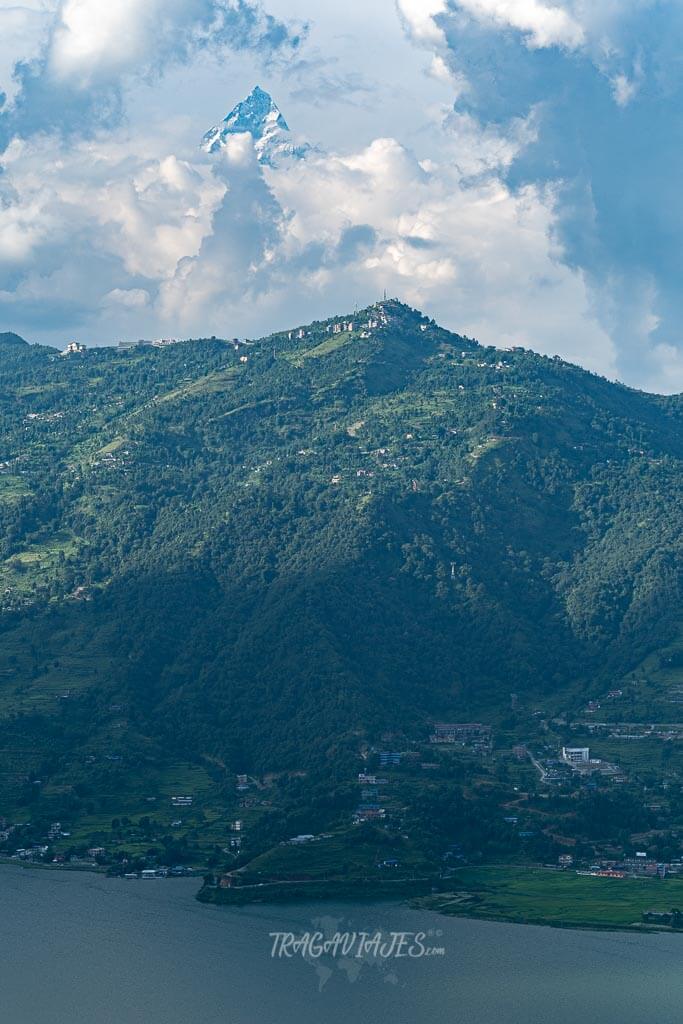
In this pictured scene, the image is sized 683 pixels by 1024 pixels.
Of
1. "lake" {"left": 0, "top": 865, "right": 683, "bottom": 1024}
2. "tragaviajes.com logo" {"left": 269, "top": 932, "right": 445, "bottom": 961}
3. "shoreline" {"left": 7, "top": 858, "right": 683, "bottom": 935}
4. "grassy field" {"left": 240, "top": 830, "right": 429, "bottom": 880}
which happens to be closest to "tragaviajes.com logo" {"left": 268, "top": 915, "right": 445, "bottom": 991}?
"tragaviajes.com logo" {"left": 269, "top": 932, "right": 445, "bottom": 961}

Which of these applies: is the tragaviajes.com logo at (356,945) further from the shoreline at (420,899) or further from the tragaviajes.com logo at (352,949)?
the shoreline at (420,899)

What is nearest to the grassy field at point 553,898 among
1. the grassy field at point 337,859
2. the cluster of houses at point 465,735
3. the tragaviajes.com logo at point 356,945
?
the grassy field at point 337,859

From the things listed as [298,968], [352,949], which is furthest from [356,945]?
[298,968]

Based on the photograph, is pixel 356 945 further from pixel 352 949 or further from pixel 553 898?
pixel 553 898

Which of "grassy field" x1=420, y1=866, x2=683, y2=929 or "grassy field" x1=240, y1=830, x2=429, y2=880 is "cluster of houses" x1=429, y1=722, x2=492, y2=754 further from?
"grassy field" x1=420, y1=866, x2=683, y2=929

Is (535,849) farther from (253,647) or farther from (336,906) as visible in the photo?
(253,647)

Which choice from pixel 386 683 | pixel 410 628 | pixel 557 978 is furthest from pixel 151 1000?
pixel 410 628
